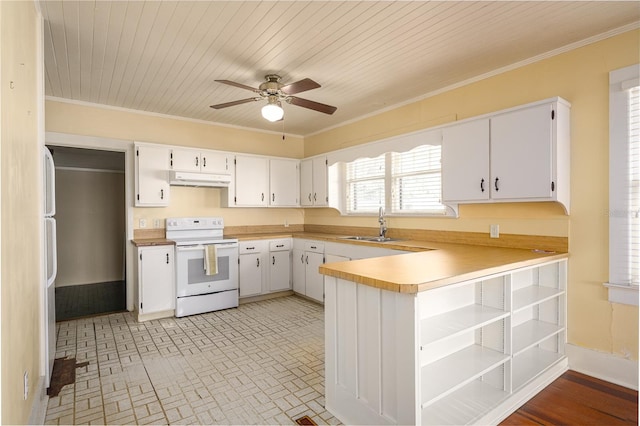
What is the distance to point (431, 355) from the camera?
2197mm

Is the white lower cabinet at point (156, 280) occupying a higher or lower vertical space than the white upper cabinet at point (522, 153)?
lower

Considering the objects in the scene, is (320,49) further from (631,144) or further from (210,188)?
(210,188)

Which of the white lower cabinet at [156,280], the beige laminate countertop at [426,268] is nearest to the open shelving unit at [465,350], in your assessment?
the beige laminate countertop at [426,268]

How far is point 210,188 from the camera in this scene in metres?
4.97

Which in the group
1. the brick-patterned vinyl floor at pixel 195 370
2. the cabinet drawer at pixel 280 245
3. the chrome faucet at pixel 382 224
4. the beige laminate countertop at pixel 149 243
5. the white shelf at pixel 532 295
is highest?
the chrome faucet at pixel 382 224

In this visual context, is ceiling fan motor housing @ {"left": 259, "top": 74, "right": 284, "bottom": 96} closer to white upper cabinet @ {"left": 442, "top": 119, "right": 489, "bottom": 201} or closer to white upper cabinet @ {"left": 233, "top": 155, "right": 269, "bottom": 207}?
white upper cabinet @ {"left": 442, "top": 119, "right": 489, "bottom": 201}

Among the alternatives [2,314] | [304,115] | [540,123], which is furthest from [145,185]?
[540,123]

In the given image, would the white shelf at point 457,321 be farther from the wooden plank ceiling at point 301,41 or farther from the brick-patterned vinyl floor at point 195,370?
the wooden plank ceiling at point 301,41

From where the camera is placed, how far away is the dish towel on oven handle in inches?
164

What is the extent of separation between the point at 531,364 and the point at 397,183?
7.70 feet

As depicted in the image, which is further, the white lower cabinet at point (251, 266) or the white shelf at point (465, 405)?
the white lower cabinet at point (251, 266)

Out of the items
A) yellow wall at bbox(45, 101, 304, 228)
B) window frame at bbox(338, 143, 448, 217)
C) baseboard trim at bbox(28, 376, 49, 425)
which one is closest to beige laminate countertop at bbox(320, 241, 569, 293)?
window frame at bbox(338, 143, 448, 217)

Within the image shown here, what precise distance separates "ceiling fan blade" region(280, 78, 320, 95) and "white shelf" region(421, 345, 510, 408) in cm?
219

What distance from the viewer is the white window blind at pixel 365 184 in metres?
4.42
